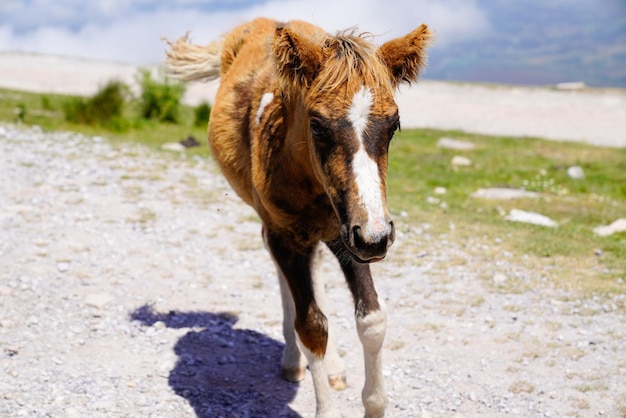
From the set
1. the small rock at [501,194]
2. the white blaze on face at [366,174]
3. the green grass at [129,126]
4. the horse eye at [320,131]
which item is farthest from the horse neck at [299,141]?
the green grass at [129,126]

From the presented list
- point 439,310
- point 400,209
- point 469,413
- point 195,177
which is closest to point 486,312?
point 439,310

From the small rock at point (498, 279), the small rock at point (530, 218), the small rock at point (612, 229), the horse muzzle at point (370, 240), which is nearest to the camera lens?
the horse muzzle at point (370, 240)

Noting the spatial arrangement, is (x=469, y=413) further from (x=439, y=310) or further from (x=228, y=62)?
(x=228, y=62)

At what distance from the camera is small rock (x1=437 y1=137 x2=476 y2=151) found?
18.8 meters

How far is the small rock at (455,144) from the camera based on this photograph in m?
18.8

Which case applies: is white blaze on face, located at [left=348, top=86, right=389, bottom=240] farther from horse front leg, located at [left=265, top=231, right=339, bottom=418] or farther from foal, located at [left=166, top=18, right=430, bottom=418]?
horse front leg, located at [left=265, top=231, right=339, bottom=418]

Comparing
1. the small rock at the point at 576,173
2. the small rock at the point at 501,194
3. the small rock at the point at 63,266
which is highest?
the small rock at the point at 63,266

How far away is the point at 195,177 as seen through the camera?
12461mm

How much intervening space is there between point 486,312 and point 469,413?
209 centimetres

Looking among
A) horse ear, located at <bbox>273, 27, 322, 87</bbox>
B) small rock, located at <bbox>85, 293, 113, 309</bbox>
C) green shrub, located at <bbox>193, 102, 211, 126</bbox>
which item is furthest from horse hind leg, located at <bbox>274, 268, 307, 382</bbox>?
green shrub, located at <bbox>193, 102, 211, 126</bbox>

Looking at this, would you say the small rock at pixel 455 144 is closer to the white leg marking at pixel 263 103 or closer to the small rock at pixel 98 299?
the small rock at pixel 98 299

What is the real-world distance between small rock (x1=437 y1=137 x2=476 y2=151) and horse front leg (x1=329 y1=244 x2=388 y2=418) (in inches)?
571

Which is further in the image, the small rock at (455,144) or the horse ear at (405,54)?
the small rock at (455,144)

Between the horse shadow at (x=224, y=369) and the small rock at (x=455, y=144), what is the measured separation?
13.0 m
